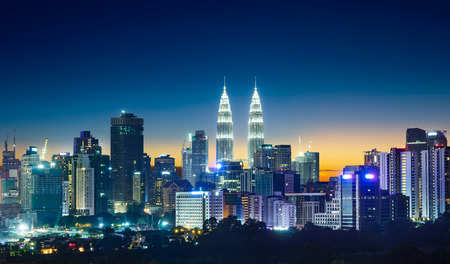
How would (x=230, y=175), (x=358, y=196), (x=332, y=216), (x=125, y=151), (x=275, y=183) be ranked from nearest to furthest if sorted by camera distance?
1. (x=358, y=196)
2. (x=332, y=216)
3. (x=275, y=183)
4. (x=230, y=175)
5. (x=125, y=151)

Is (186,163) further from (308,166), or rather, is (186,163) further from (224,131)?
(308,166)

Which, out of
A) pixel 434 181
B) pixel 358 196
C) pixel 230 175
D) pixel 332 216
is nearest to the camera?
pixel 358 196

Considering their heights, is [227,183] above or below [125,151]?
below

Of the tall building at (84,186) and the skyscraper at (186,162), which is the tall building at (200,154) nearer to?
the skyscraper at (186,162)

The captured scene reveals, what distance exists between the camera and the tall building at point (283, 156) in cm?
8981

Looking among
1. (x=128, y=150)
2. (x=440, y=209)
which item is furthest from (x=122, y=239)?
(x=128, y=150)

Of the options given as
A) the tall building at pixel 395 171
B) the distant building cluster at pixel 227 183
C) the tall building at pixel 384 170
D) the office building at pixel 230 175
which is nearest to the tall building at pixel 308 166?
the distant building cluster at pixel 227 183

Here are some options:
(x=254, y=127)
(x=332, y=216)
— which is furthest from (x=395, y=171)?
(x=254, y=127)

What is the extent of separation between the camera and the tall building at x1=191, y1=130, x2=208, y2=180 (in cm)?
10162

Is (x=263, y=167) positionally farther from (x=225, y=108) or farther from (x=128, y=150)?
(x=128, y=150)

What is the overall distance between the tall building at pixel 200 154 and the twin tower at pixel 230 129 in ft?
15.5

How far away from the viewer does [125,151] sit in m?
97.7

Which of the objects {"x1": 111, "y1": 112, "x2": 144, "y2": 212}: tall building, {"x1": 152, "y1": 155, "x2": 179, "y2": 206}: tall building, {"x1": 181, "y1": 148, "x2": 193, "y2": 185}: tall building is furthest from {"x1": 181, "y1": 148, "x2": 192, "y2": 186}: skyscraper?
{"x1": 111, "y1": 112, "x2": 144, "y2": 212}: tall building

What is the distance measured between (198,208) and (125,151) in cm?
3456
